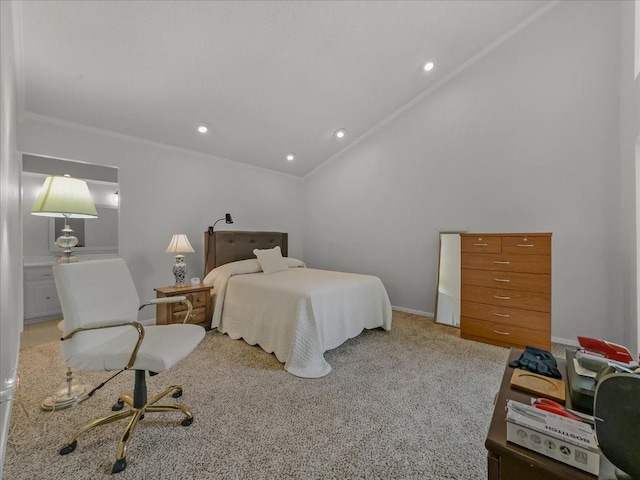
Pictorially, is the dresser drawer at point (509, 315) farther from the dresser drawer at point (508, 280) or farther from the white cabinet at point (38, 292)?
the white cabinet at point (38, 292)

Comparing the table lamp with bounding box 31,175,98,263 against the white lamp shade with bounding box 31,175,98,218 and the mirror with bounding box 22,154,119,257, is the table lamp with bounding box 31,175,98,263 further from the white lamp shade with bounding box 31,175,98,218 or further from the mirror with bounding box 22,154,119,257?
the mirror with bounding box 22,154,119,257

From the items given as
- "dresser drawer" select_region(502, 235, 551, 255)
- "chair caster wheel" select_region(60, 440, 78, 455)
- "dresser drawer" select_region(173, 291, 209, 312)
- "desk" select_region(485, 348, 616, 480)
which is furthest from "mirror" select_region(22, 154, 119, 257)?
"dresser drawer" select_region(502, 235, 551, 255)

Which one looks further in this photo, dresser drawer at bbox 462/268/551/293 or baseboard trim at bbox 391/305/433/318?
baseboard trim at bbox 391/305/433/318

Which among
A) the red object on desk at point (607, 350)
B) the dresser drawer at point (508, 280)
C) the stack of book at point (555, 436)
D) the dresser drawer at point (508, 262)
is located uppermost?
the dresser drawer at point (508, 262)

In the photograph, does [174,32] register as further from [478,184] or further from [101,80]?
[478,184]

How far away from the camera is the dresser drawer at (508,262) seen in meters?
2.58

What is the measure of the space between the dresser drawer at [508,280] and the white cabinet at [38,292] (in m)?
4.40

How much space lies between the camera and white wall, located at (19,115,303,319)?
281 centimetres

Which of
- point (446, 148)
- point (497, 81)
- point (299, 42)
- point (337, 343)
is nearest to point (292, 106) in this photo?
point (299, 42)

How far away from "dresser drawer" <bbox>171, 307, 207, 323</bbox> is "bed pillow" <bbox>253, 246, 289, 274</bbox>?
34.7 inches

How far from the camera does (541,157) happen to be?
9.68 feet

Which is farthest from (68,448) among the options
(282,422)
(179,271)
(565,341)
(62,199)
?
(565,341)

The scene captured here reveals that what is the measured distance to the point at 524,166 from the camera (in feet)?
9.98

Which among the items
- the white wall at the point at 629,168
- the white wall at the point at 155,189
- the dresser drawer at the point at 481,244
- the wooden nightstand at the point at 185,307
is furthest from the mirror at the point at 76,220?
the white wall at the point at 629,168
